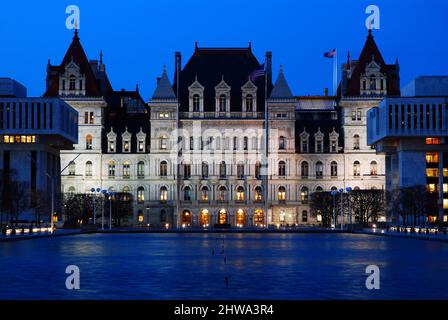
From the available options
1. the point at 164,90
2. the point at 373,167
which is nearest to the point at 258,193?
the point at 373,167

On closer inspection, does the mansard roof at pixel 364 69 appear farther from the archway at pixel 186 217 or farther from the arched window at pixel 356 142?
the archway at pixel 186 217

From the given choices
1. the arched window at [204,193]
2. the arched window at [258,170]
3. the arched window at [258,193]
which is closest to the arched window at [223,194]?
the arched window at [204,193]

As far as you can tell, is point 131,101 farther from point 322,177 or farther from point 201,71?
point 322,177

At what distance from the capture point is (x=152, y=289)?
2752 cm

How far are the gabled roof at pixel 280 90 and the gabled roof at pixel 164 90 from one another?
15.6 metres

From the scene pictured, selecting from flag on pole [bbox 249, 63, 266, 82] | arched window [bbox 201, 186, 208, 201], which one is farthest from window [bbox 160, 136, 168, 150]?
flag on pole [bbox 249, 63, 266, 82]

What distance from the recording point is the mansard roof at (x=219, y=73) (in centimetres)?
14662

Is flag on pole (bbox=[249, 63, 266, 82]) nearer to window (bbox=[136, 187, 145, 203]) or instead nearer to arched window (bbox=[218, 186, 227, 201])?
arched window (bbox=[218, 186, 227, 201])

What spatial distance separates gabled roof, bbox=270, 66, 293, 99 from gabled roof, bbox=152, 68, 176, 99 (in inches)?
615

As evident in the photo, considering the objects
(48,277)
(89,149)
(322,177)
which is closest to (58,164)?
(89,149)

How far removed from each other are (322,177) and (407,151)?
25.5 m

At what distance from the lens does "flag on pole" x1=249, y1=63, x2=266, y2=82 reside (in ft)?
470

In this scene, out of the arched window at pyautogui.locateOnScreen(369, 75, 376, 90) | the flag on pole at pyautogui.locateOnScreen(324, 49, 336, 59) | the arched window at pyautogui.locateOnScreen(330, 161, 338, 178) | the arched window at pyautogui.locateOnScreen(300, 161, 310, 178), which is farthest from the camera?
the arched window at pyautogui.locateOnScreen(300, 161, 310, 178)

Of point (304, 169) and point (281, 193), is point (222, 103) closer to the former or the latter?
point (304, 169)
